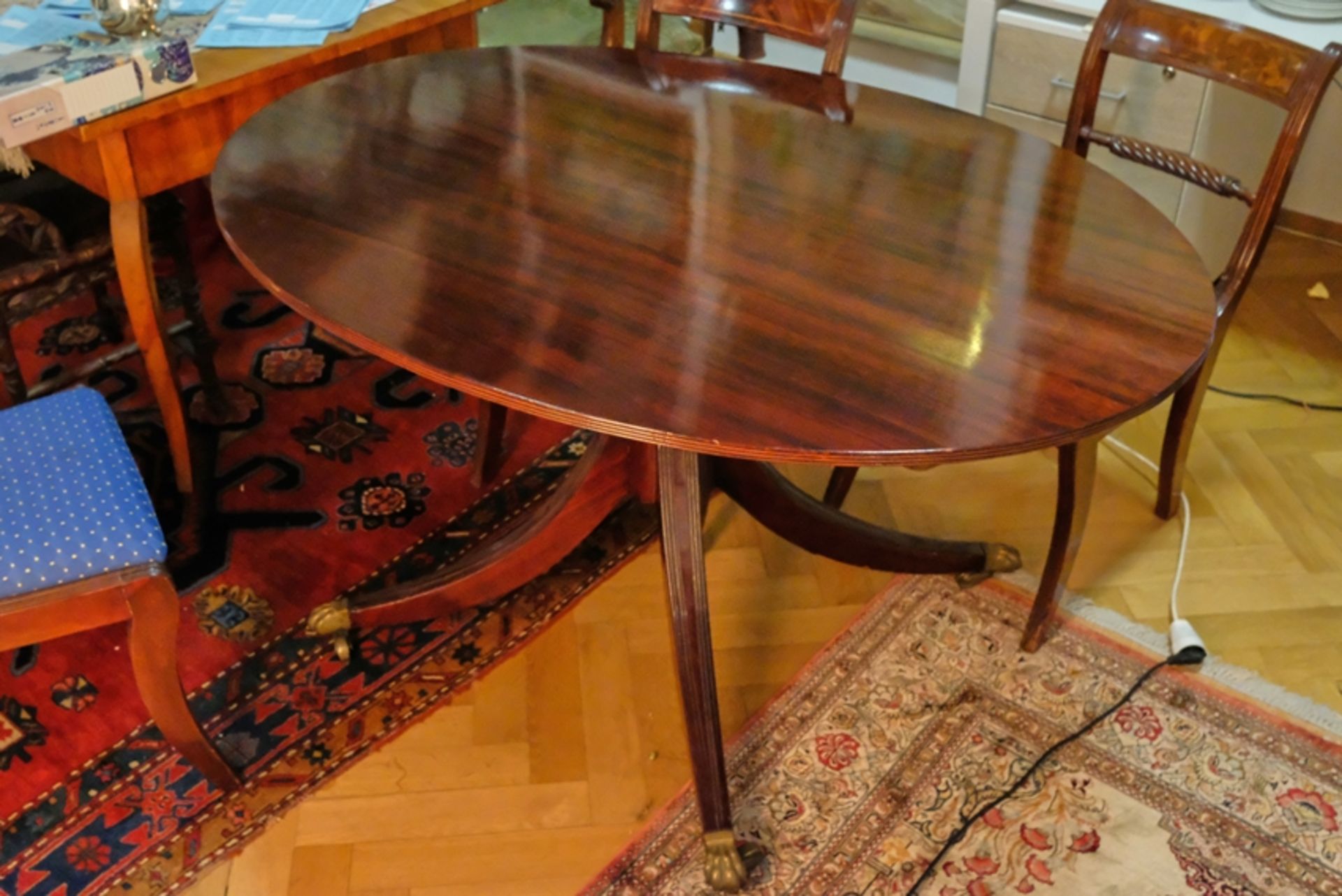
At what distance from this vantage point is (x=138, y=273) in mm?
1648

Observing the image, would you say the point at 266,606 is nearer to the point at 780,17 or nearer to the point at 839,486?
the point at 839,486

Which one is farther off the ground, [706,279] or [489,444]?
[706,279]

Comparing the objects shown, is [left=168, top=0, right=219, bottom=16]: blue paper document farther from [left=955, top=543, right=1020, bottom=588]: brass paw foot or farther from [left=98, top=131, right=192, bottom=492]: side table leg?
[left=955, top=543, right=1020, bottom=588]: brass paw foot

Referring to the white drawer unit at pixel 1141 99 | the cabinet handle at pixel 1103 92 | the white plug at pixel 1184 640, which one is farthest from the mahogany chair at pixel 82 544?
the cabinet handle at pixel 1103 92

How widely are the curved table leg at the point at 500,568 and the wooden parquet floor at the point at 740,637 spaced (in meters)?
0.13

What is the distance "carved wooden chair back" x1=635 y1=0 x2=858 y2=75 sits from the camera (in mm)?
1766

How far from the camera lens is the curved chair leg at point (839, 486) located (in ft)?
6.23

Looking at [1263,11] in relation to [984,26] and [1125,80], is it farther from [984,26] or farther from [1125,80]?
[984,26]

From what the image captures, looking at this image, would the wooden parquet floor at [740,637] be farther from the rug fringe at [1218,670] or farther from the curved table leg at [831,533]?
the curved table leg at [831,533]

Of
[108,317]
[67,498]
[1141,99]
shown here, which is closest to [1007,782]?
[67,498]

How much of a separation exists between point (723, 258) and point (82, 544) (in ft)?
2.48

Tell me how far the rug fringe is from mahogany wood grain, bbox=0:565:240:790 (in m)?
1.23

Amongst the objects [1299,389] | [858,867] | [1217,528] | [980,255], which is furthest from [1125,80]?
[858,867]

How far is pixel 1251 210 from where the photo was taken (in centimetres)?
164
